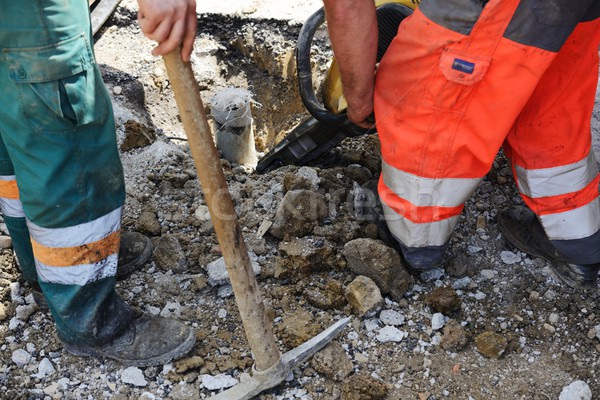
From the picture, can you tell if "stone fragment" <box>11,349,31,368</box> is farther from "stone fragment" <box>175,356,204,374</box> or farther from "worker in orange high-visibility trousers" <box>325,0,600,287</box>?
"worker in orange high-visibility trousers" <box>325,0,600,287</box>

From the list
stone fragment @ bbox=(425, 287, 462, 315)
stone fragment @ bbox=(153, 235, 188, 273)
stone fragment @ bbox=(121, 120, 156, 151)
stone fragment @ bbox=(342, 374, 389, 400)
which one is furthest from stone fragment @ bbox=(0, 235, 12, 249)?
stone fragment @ bbox=(425, 287, 462, 315)

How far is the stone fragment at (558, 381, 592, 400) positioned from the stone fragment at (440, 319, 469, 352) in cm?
38

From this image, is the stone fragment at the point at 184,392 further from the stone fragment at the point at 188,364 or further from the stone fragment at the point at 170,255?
the stone fragment at the point at 170,255

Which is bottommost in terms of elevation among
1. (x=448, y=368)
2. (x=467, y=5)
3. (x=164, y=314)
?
(x=448, y=368)

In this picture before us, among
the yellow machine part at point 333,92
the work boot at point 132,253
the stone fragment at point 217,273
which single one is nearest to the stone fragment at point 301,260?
the stone fragment at point 217,273

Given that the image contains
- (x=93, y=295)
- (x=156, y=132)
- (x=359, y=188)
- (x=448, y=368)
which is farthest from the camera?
(x=156, y=132)

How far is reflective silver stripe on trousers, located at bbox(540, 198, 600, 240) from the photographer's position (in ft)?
8.22

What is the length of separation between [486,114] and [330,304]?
0.94 m

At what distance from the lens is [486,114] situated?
220cm

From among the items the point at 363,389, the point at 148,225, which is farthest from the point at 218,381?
the point at 148,225

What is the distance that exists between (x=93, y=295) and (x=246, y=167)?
1.62 meters

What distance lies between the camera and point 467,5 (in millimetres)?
2031

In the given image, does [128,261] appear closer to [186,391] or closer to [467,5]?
[186,391]

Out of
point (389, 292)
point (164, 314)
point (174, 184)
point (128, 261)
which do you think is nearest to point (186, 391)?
point (164, 314)
